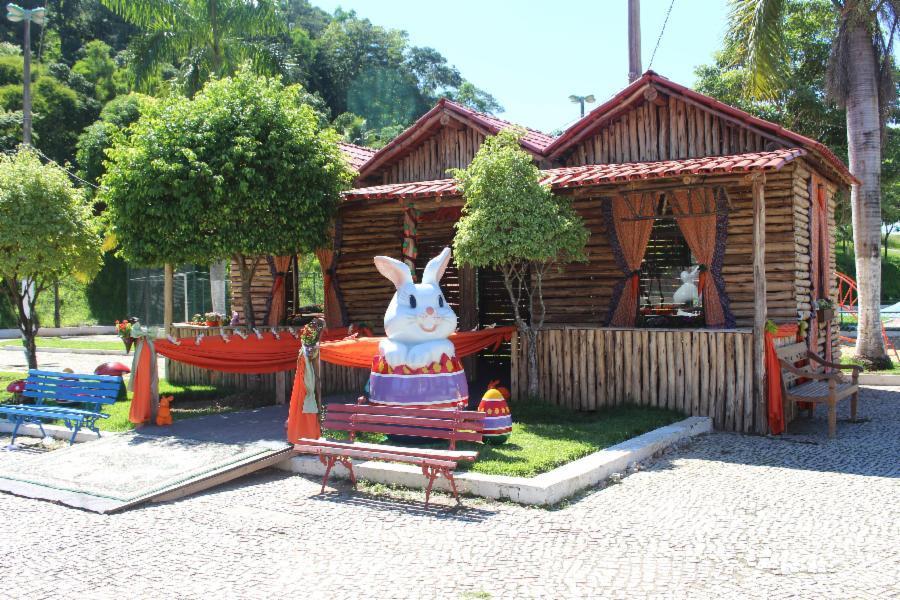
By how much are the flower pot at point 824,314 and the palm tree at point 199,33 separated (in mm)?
15214

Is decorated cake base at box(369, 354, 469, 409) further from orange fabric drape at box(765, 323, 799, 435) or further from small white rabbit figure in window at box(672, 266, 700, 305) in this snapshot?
small white rabbit figure in window at box(672, 266, 700, 305)

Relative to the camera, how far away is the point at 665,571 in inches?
223

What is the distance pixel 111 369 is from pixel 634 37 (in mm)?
11833

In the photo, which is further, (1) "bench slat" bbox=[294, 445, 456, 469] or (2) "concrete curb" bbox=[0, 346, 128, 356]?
(2) "concrete curb" bbox=[0, 346, 128, 356]

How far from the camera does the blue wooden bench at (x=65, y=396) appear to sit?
10.7m

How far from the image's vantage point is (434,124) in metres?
15.5

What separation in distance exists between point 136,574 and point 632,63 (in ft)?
43.9

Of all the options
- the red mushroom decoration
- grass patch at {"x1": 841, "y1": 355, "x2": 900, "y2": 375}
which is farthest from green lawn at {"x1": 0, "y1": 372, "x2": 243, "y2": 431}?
grass patch at {"x1": 841, "y1": 355, "x2": 900, "y2": 375}

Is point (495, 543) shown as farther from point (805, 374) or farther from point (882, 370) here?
point (882, 370)

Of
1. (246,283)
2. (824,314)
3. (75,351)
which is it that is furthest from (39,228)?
(824,314)

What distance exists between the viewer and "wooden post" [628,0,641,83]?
1592 centimetres

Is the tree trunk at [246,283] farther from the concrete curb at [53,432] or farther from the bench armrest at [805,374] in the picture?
the bench armrest at [805,374]

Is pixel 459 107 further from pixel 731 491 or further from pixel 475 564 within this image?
pixel 475 564

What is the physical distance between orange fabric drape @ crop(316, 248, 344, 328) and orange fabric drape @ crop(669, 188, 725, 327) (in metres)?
6.58
